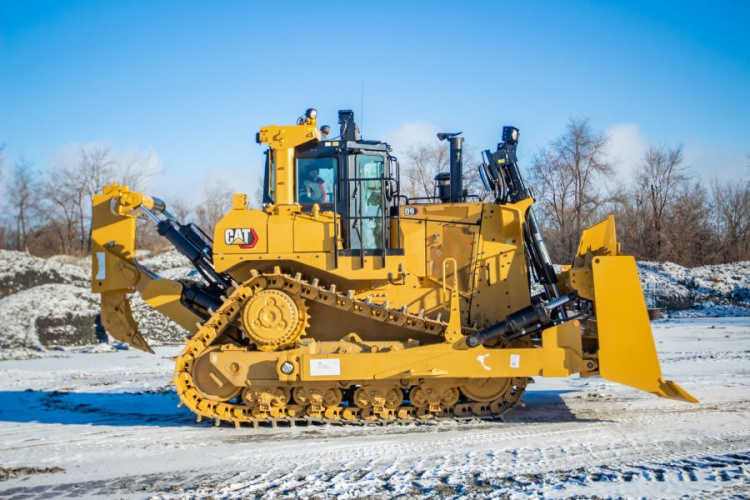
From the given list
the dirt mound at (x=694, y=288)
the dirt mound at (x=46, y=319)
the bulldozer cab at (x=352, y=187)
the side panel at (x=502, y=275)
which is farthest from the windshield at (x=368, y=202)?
the dirt mound at (x=694, y=288)

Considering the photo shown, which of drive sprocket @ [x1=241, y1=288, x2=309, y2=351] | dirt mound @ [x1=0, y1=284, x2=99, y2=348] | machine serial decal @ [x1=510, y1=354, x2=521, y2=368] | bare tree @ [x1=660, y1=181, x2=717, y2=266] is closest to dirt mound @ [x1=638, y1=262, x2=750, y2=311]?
bare tree @ [x1=660, y1=181, x2=717, y2=266]

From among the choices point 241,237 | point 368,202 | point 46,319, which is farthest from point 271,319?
point 46,319

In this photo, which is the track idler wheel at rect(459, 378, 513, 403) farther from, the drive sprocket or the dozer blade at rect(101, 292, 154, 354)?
the dozer blade at rect(101, 292, 154, 354)

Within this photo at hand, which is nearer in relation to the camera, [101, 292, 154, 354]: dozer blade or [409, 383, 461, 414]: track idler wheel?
[409, 383, 461, 414]: track idler wheel

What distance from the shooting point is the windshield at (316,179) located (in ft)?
27.9

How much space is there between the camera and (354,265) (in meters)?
8.08

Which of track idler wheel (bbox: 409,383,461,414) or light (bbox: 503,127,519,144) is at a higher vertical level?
light (bbox: 503,127,519,144)

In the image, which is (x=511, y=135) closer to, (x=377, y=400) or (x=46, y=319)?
(x=377, y=400)

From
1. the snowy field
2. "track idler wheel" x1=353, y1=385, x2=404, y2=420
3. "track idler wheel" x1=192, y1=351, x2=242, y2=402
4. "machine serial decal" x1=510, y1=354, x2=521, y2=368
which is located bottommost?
the snowy field

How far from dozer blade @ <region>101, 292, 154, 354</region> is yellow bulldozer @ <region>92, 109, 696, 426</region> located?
2.37 feet

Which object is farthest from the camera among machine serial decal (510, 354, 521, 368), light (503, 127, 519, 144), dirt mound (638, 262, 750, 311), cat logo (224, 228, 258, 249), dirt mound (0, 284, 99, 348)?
dirt mound (638, 262, 750, 311)

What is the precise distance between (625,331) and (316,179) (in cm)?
440

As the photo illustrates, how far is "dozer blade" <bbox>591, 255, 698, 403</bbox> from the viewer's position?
743 centimetres

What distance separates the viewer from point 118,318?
920 centimetres
